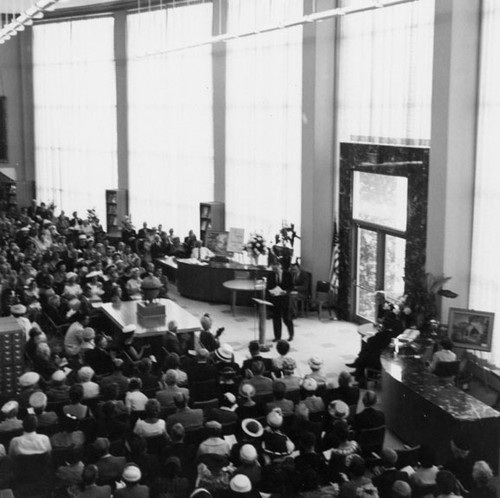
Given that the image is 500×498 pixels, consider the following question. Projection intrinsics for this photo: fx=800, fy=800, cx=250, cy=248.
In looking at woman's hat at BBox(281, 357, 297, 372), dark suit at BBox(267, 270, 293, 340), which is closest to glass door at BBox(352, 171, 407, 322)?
dark suit at BBox(267, 270, 293, 340)

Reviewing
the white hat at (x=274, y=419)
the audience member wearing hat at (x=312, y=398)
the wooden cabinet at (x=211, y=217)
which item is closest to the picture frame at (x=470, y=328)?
the audience member wearing hat at (x=312, y=398)

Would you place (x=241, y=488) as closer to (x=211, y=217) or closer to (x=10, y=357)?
(x=10, y=357)

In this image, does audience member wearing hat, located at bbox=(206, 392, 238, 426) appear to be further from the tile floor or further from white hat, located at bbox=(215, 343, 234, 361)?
the tile floor

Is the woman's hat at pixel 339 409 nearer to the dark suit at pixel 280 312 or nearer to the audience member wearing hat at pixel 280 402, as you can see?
the audience member wearing hat at pixel 280 402

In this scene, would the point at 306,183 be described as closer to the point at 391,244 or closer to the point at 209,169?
the point at 391,244

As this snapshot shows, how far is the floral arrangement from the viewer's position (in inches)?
755

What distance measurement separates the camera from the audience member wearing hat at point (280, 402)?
31.3ft

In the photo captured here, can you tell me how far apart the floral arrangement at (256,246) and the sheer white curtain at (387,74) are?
3.23m

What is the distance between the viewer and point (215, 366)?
11.3 m

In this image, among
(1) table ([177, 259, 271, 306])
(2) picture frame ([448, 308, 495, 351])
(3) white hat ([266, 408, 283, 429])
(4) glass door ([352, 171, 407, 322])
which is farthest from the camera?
(1) table ([177, 259, 271, 306])

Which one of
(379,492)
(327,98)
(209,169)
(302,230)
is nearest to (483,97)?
(327,98)

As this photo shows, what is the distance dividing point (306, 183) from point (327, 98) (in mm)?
2001

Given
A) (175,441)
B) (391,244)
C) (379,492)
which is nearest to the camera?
(379,492)

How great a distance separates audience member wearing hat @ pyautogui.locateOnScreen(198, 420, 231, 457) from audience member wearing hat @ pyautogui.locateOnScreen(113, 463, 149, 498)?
0.99 meters
